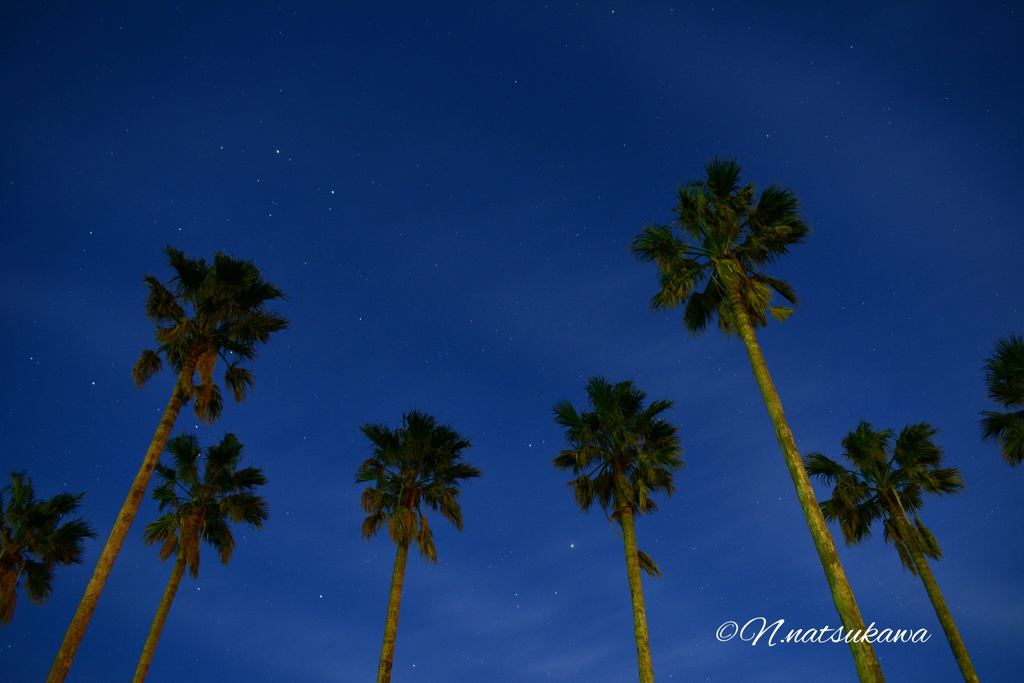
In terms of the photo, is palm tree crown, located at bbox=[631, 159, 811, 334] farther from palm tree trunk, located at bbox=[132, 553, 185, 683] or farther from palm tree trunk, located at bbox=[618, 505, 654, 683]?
palm tree trunk, located at bbox=[132, 553, 185, 683]

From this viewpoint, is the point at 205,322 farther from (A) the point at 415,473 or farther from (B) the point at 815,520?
(B) the point at 815,520

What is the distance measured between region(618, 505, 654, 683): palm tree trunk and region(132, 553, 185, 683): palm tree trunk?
1393cm

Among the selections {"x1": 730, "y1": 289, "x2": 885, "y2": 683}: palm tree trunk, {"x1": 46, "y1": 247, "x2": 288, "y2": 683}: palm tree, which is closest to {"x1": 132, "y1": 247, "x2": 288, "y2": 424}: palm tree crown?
{"x1": 46, "y1": 247, "x2": 288, "y2": 683}: palm tree

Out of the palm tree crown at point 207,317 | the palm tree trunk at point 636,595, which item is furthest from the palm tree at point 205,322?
the palm tree trunk at point 636,595

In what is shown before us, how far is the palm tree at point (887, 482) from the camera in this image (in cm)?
2233

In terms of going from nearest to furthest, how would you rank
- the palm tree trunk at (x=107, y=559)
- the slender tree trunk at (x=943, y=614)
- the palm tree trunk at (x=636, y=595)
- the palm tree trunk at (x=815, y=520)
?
the palm tree trunk at (x=815, y=520)
the palm tree trunk at (x=107, y=559)
the palm tree trunk at (x=636, y=595)
the slender tree trunk at (x=943, y=614)

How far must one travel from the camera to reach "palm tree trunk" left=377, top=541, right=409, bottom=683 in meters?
17.7

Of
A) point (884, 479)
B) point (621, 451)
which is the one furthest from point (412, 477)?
point (884, 479)

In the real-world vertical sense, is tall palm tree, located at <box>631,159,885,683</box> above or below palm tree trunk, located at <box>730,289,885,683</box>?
above

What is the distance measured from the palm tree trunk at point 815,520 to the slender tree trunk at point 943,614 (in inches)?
415

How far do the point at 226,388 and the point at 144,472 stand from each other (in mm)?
5227

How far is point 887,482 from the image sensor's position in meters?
23.0

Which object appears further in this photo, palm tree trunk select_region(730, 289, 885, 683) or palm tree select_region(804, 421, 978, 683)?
palm tree select_region(804, 421, 978, 683)

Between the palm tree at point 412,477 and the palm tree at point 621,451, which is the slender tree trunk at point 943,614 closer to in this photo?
the palm tree at point 621,451
